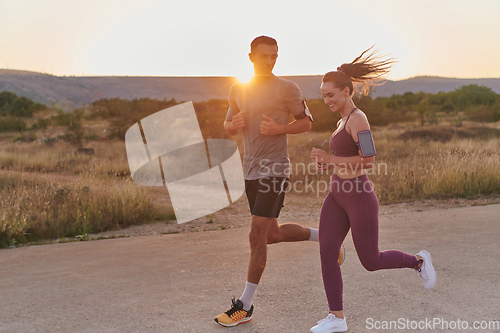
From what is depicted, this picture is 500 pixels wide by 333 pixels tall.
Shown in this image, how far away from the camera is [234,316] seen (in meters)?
3.53

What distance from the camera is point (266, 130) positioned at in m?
3.54

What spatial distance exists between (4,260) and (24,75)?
118m

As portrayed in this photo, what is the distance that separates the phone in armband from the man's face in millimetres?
1132

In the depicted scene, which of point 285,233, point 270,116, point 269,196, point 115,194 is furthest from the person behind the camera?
point 115,194

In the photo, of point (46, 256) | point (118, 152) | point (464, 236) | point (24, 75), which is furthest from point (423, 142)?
point (24, 75)

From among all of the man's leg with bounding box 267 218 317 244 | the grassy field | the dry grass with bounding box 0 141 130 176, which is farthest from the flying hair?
the dry grass with bounding box 0 141 130 176

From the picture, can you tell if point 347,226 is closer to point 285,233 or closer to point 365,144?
point 365,144

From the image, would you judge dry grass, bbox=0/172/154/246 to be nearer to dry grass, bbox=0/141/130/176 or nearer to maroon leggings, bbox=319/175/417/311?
dry grass, bbox=0/141/130/176

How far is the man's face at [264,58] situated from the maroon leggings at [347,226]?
1.14m

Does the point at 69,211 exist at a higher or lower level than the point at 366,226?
lower

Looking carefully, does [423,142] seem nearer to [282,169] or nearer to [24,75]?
[282,169]

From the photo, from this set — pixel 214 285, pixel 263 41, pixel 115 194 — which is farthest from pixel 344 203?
pixel 115 194

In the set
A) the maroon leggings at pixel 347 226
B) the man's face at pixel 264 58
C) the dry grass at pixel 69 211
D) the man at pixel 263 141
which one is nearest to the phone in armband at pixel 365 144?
the maroon leggings at pixel 347 226

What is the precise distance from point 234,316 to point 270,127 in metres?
1.54
